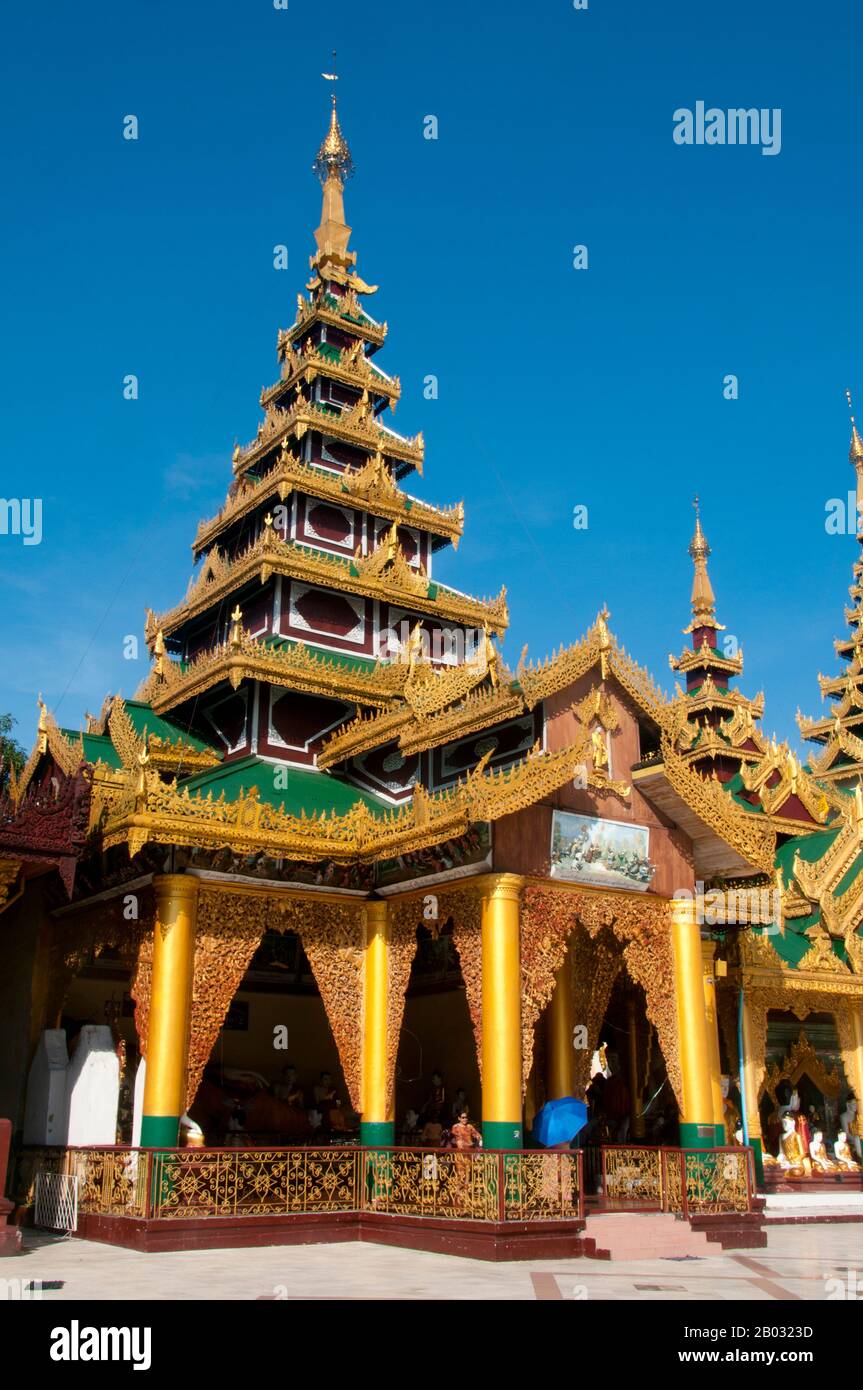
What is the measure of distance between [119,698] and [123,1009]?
5.05 metres

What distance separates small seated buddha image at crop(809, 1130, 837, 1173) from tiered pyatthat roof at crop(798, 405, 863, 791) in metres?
16.4

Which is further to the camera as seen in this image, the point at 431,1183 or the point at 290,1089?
the point at 290,1089

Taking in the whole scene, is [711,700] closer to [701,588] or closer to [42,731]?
[701,588]

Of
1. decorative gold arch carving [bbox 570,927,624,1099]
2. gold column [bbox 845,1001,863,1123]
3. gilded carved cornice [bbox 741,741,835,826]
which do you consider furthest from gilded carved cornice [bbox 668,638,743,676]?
decorative gold arch carving [bbox 570,927,624,1099]

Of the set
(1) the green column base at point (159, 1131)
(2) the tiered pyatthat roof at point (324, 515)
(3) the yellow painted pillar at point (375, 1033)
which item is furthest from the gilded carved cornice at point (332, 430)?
(1) the green column base at point (159, 1131)

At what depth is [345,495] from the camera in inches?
912

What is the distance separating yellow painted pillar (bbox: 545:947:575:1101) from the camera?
17.0 m

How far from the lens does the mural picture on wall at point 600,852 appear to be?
15034 mm

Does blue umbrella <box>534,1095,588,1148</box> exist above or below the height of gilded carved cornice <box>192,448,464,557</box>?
below

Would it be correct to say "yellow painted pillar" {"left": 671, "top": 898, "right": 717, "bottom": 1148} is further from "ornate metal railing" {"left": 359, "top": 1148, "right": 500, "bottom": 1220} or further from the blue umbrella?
"ornate metal railing" {"left": 359, "top": 1148, "right": 500, "bottom": 1220}

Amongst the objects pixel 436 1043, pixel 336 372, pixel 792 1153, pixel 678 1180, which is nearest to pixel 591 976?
pixel 678 1180

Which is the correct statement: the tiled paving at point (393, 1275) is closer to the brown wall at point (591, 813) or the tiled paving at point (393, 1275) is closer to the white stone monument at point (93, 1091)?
the white stone monument at point (93, 1091)

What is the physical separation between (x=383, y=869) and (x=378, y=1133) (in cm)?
336
